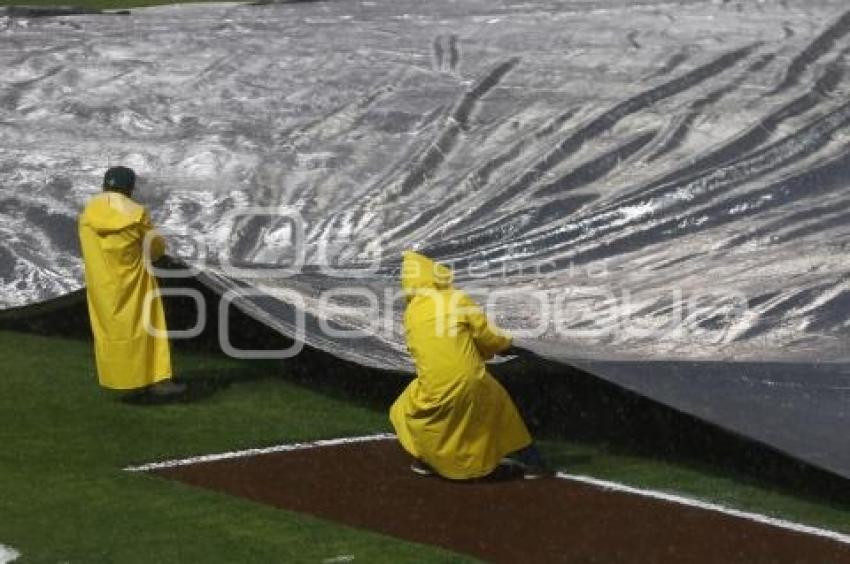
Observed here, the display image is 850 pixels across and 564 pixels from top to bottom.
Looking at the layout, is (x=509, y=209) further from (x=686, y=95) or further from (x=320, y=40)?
(x=320, y=40)

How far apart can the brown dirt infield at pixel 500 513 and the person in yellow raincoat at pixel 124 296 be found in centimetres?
154

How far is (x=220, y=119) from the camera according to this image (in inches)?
644

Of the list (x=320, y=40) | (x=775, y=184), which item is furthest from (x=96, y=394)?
(x=320, y=40)

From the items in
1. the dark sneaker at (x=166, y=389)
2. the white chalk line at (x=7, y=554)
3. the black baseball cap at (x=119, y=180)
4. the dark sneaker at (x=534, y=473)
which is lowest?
the white chalk line at (x=7, y=554)

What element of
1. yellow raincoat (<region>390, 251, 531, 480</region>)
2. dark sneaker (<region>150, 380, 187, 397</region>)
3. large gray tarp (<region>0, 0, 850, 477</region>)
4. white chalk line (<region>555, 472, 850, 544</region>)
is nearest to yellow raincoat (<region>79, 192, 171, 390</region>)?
dark sneaker (<region>150, 380, 187, 397</region>)


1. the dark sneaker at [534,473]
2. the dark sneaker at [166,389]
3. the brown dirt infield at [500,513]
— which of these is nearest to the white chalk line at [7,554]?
the brown dirt infield at [500,513]

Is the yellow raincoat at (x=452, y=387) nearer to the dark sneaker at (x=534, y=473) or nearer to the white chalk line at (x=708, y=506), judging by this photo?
the dark sneaker at (x=534, y=473)

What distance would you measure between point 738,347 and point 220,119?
6745 mm

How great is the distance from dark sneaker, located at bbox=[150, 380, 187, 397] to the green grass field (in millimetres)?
135

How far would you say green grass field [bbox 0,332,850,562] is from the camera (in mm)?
9211

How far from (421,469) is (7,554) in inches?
104

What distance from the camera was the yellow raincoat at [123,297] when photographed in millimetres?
12359

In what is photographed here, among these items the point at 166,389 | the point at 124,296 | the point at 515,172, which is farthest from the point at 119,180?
the point at 515,172

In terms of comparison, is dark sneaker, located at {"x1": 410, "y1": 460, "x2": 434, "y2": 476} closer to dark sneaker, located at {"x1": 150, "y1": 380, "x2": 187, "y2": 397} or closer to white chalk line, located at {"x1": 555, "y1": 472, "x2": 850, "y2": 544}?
white chalk line, located at {"x1": 555, "y1": 472, "x2": 850, "y2": 544}
